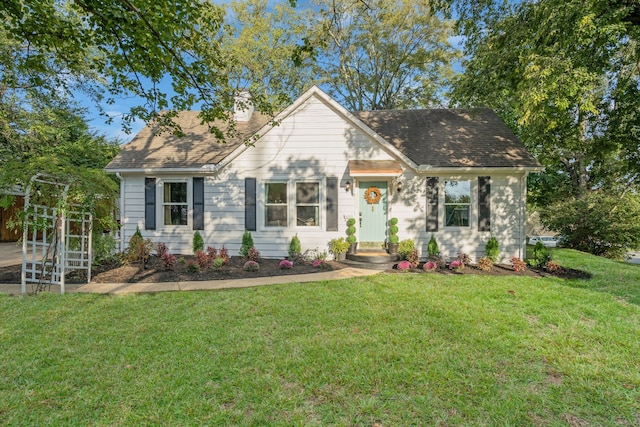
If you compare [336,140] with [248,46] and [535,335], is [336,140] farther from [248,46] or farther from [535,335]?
[248,46]

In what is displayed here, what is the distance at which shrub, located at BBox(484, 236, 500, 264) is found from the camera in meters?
8.87

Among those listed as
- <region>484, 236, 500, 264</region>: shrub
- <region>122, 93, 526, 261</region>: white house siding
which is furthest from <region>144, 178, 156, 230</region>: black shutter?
<region>484, 236, 500, 264</region>: shrub

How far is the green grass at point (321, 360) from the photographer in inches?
96.4

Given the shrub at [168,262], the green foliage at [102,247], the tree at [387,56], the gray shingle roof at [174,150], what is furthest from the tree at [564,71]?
the tree at [387,56]

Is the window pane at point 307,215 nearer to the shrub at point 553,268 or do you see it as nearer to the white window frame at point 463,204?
the white window frame at point 463,204

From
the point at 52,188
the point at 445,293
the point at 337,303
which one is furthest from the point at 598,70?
the point at 52,188

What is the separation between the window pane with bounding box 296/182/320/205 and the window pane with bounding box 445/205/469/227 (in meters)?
4.05

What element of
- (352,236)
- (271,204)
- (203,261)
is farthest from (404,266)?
(203,261)

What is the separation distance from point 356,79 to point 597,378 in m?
21.8

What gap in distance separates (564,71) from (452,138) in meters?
3.92

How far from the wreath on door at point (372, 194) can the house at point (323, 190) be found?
0.04 metres

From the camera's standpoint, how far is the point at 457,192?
939 centimetres

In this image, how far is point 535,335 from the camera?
385cm

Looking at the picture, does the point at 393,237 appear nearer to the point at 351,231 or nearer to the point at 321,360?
the point at 351,231
